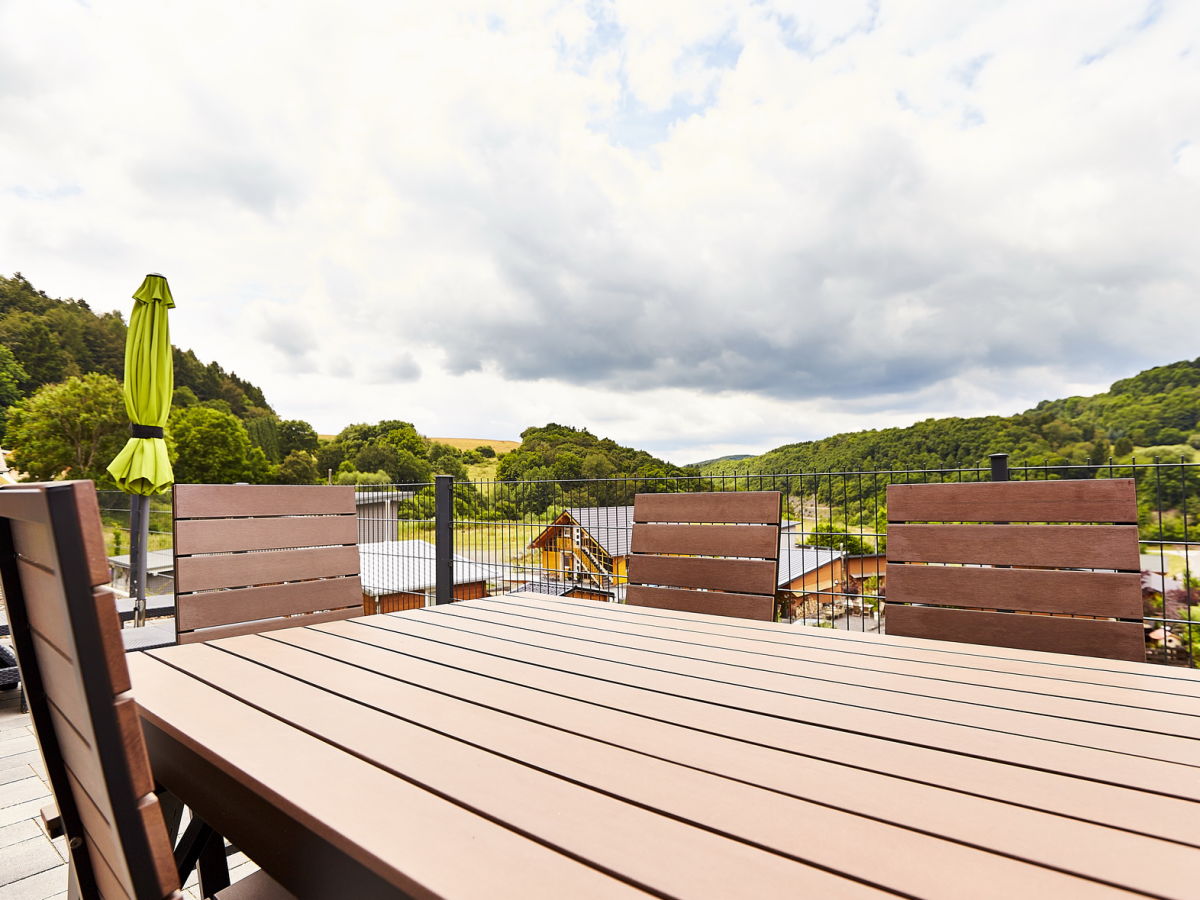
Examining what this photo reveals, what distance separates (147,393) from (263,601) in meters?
2.59

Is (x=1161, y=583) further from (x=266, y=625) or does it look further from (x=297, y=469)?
(x=297, y=469)

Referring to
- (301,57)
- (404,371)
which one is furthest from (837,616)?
(404,371)

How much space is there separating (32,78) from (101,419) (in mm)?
21889

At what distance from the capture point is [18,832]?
206 centimetres

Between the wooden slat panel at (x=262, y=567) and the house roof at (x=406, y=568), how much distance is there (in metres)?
2.50

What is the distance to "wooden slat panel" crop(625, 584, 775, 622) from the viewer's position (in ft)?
6.22

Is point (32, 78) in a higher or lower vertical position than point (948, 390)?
higher

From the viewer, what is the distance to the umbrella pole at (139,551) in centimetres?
390

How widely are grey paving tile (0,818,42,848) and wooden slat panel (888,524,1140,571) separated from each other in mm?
2910

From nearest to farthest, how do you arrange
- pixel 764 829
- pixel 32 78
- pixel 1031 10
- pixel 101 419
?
pixel 764 829 < pixel 1031 10 < pixel 32 78 < pixel 101 419

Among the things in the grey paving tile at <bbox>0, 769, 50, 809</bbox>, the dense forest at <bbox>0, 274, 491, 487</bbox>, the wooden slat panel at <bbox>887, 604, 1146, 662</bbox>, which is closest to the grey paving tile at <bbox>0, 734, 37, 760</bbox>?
the grey paving tile at <bbox>0, 769, 50, 809</bbox>

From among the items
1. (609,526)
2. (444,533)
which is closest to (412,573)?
(444,533)

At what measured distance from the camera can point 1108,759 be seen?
0.82 meters

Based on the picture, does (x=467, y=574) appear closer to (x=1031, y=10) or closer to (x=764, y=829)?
(x=764, y=829)
